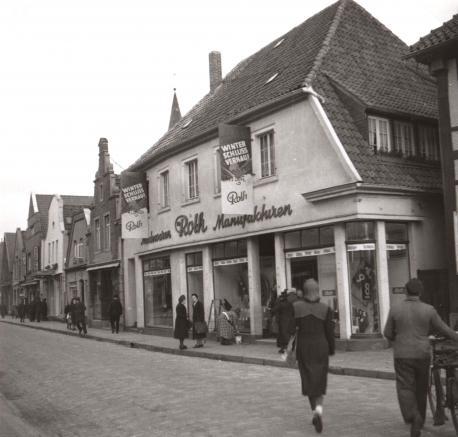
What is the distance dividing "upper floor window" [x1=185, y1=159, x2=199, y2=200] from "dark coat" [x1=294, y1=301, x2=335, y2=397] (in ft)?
49.0

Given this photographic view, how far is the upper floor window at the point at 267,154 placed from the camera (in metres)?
18.5

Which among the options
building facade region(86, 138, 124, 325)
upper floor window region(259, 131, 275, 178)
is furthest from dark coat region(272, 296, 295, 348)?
building facade region(86, 138, 124, 325)

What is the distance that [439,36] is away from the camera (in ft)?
47.9

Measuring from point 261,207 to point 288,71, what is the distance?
13.9 feet

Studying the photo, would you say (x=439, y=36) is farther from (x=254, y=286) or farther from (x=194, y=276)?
(x=194, y=276)

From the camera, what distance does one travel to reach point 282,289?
17.9m

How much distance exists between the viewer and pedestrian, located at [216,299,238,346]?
1936cm

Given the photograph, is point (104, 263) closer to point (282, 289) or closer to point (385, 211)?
point (282, 289)

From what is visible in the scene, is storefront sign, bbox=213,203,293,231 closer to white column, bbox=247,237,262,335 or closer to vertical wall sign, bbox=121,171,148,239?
white column, bbox=247,237,262,335

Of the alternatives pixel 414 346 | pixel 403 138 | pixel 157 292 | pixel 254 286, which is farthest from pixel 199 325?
pixel 414 346

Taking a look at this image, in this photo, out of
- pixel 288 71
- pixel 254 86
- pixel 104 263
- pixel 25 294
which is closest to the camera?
pixel 288 71

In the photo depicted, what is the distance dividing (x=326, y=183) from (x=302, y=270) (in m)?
2.69

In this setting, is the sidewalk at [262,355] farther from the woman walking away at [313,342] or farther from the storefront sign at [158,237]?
the woman walking away at [313,342]

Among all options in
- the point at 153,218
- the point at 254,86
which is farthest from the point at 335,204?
the point at 153,218
